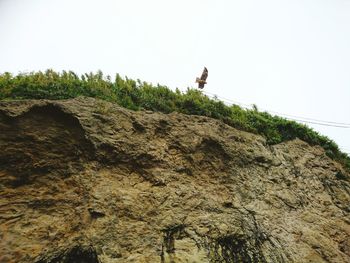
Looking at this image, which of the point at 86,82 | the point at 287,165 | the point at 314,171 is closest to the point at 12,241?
the point at 86,82

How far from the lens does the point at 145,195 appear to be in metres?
6.97

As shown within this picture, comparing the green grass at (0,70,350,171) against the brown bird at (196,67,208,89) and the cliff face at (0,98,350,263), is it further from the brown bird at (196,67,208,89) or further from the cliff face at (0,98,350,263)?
the brown bird at (196,67,208,89)

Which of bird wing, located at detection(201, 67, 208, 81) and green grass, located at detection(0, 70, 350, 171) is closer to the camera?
green grass, located at detection(0, 70, 350, 171)

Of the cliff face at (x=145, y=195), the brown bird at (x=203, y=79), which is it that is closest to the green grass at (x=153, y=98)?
the cliff face at (x=145, y=195)

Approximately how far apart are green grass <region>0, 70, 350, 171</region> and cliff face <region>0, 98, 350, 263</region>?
1033mm

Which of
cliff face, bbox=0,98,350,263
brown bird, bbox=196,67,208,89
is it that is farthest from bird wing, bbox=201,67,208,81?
cliff face, bbox=0,98,350,263

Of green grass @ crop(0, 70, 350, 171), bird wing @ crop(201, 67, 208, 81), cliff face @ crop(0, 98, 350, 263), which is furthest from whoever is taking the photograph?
bird wing @ crop(201, 67, 208, 81)

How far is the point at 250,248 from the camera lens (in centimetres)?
696

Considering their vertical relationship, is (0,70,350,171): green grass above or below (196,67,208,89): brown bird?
below

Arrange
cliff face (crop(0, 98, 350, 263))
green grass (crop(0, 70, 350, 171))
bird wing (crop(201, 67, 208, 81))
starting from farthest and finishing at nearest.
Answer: bird wing (crop(201, 67, 208, 81)) → green grass (crop(0, 70, 350, 171)) → cliff face (crop(0, 98, 350, 263))

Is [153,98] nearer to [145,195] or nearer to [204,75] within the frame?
[145,195]

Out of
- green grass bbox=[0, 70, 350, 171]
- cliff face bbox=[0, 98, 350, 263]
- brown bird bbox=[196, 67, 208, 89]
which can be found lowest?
cliff face bbox=[0, 98, 350, 263]

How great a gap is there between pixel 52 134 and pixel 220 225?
446 centimetres

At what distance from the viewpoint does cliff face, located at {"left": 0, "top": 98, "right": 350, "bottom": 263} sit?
5.89 metres
